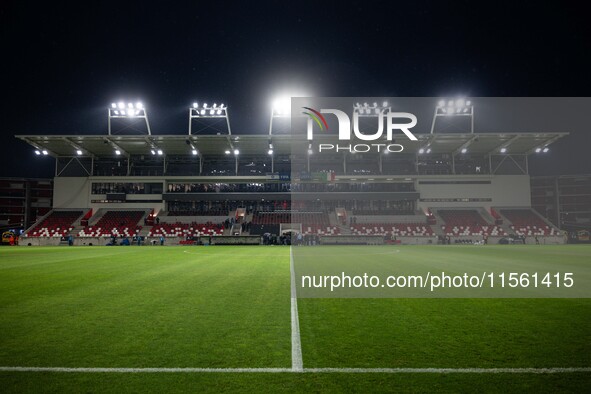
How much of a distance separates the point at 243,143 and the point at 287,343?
5029cm

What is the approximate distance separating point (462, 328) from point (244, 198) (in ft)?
173

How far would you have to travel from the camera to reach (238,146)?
55312mm

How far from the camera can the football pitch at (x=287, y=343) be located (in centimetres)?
396

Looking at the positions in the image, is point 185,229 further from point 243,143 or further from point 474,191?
point 474,191

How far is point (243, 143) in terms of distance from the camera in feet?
177

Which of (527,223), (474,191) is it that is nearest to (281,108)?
(474,191)

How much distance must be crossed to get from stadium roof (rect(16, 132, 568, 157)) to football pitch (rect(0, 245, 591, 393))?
43624mm

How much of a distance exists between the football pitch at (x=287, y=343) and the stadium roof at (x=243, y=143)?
4362 cm

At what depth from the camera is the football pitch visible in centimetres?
396

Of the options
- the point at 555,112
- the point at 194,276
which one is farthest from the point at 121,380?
the point at 555,112

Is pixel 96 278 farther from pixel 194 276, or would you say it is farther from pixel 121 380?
pixel 121 380

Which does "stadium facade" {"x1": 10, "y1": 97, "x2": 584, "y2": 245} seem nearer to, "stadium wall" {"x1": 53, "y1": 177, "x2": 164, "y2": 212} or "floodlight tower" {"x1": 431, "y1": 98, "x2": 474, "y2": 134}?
"stadium wall" {"x1": 53, "y1": 177, "x2": 164, "y2": 212}

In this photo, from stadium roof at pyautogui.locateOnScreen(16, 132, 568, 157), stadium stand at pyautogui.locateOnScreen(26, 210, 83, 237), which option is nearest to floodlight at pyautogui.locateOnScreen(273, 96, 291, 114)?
stadium roof at pyautogui.locateOnScreen(16, 132, 568, 157)

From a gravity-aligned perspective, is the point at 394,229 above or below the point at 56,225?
below
